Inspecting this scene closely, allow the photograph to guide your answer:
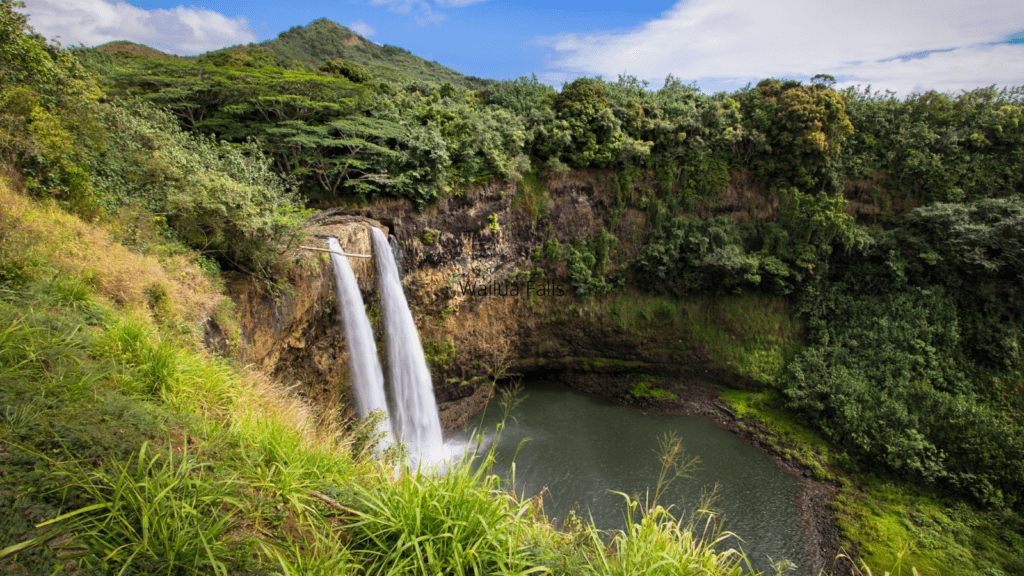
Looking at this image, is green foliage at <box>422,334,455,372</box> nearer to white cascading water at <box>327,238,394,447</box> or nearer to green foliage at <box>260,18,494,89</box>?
white cascading water at <box>327,238,394,447</box>

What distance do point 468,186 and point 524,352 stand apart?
719cm

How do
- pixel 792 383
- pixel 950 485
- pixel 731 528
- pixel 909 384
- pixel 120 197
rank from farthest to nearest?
pixel 792 383
pixel 909 384
pixel 950 485
pixel 731 528
pixel 120 197

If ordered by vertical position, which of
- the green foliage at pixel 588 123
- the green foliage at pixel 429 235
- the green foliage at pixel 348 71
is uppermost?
the green foliage at pixel 348 71

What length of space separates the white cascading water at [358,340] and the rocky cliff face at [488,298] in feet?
0.93

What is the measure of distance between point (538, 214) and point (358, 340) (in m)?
9.02

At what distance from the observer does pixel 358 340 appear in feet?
31.8

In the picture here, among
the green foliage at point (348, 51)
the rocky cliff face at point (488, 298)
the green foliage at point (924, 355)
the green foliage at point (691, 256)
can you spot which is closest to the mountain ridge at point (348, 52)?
the green foliage at point (348, 51)

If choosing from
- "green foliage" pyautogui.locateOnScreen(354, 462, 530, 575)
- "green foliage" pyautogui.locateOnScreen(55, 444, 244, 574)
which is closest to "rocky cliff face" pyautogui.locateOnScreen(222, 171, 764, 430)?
"green foliage" pyautogui.locateOnScreen(55, 444, 244, 574)

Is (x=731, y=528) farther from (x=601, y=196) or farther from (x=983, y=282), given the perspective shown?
(x=983, y=282)

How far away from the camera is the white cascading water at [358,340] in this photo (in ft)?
30.8

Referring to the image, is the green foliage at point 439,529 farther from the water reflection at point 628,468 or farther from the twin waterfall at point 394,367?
the twin waterfall at point 394,367

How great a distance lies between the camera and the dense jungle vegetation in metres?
2.89

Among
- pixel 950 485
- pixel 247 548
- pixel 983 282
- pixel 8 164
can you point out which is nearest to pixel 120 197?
pixel 8 164

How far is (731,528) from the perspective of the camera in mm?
10438
